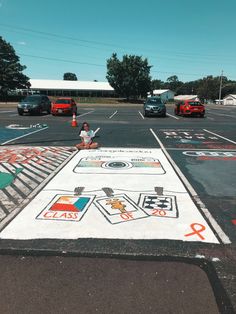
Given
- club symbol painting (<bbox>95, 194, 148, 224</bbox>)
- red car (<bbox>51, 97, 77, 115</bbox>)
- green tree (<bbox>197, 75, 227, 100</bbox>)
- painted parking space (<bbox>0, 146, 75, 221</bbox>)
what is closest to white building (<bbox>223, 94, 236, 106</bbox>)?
green tree (<bbox>197, 75, 227, 100</bbox>)

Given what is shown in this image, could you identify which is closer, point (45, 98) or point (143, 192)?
point (143, 192)

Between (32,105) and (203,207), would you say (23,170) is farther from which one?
(32,105)

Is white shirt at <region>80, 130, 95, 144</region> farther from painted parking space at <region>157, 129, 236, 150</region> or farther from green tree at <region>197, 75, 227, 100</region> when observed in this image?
green tree at <region>197, 75, 227, 100</region>

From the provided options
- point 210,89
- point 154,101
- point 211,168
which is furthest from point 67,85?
point 211,168

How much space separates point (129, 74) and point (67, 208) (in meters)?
75.3

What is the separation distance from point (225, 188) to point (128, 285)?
4435 mm

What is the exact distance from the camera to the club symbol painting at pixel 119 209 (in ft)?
17.1

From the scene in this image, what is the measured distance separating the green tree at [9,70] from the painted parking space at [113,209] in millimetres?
70681

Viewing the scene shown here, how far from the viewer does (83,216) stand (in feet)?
17.3

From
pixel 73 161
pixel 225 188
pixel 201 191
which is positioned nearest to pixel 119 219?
pixel 201 191

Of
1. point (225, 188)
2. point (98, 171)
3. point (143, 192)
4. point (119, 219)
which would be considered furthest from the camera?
point (98, 171)

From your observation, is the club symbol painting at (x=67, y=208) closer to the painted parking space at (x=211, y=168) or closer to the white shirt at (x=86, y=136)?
the painted parking space at (x=211, y=168)

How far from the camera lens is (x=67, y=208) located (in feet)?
18.4

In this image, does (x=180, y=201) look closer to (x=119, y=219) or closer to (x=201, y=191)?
(x=201, y=191)
